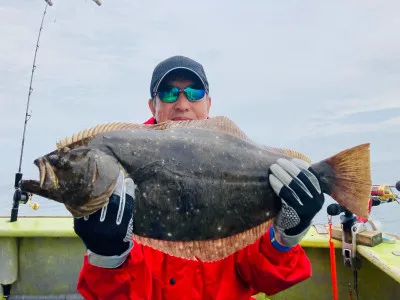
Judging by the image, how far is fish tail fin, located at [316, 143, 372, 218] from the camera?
2.52m

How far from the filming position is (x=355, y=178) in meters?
2.54

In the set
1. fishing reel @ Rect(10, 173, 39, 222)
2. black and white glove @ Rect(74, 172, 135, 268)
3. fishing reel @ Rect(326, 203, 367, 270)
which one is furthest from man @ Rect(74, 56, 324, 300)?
fishing reel @ Rect(10, 173, 39, 222)

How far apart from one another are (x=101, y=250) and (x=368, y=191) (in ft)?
5.91

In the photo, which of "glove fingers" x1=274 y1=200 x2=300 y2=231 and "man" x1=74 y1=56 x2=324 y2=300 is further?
"glove fingers" x1=274 y1=200 x2=300 y2=231

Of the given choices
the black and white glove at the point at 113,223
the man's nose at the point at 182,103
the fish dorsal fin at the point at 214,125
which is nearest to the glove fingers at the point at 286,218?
the fish dorsal fin at the point at 214,125

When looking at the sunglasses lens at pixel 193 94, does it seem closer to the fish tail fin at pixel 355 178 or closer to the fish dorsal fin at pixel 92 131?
the fish dorsal fin at pixel 92 131

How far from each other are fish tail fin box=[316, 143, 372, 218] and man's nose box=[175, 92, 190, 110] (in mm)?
1664

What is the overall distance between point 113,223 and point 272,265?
57.5 inches

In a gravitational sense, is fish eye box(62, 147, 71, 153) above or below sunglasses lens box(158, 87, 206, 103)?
below

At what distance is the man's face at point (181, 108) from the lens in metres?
3.79

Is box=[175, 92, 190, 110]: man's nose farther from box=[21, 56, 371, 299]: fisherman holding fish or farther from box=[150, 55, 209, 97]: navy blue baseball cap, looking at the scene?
box=[21, 56, 371, 299]: fisherman holding fish

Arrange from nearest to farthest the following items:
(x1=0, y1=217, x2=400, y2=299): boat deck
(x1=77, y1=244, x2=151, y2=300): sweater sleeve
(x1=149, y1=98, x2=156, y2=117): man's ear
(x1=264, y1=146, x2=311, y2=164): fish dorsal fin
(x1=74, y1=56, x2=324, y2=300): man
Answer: (x1=74, y1=56, x2=324, y2=300): man, (x1=264, y1=146, x2=311, y2=164): fish dorsal fin, (x1=77, y1=244, x2=151, y2=300): sweater sleeve, (x1=149, y1=98, x2=156, y2=117): man's ear, (x1=0, y1=217, x2=400, y2=299): boat deck

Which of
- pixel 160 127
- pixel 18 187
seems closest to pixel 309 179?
pixel 160 127

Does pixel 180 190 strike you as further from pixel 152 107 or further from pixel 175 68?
pixel 152 107
